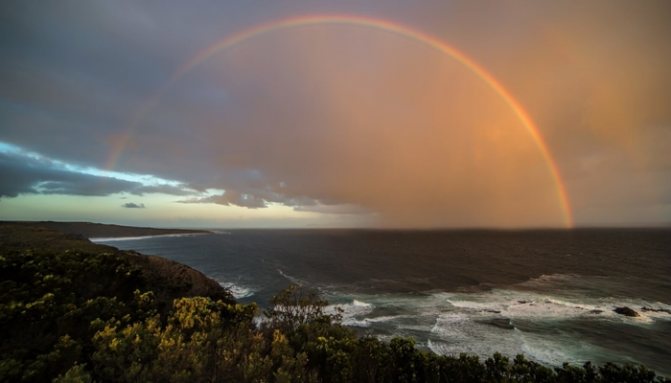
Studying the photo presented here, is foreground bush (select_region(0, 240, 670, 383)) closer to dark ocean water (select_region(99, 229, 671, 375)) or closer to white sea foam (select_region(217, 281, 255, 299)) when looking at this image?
dark ocean water (select_region(99, 229, 671, 375))

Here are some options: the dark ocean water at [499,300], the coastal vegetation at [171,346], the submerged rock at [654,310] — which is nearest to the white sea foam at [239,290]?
the dark ocean water at [499,300]

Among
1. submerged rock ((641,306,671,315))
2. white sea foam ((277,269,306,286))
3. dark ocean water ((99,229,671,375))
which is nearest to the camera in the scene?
dark ocean water ((99,229,671,375))

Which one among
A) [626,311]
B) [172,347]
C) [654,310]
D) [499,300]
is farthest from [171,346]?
[654,310]

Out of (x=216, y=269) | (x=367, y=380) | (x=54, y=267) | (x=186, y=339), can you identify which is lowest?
(x=216, y=269)

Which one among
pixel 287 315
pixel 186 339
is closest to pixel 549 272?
pixel 287 315

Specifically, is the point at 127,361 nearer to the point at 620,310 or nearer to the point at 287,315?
the point at 287,315

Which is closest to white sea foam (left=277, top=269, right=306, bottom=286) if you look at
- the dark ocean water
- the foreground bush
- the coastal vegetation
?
the dark ocean water

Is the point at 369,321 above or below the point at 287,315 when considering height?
below

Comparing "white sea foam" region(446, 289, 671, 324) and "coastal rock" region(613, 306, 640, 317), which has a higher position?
"coastal rock" region(613, 306, 640, 317)
